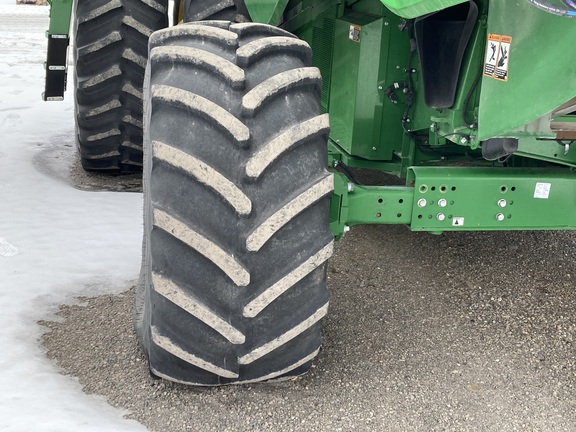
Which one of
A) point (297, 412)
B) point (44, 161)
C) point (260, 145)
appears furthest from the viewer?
point (44, 161)

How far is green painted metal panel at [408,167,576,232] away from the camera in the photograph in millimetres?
3100

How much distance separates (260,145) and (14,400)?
1264 mm

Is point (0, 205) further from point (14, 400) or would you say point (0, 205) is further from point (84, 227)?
point (14, 400)

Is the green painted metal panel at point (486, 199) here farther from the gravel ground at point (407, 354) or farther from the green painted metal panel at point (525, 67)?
the gravel ground at point (407, 354)

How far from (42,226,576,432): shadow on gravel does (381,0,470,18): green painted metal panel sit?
1360 mm

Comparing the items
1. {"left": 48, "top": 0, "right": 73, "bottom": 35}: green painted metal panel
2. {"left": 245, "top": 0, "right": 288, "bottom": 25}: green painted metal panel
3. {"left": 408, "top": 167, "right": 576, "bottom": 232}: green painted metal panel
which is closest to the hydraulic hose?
{"left": 408, "top": 167, "right": 576, "bottom": 232}: green painted metal panel

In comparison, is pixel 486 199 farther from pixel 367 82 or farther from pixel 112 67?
pixel 112 67

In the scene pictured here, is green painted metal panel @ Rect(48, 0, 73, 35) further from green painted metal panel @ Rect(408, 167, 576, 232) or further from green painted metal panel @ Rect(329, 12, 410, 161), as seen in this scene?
green painted metal panel @ Rect(408, 167, 576, 232)

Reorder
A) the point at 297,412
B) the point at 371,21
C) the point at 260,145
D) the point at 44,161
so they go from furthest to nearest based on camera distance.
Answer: the point at 44,161, the point at 371,21, the point at 297,412, the point at 260,145

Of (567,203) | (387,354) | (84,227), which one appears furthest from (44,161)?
(567,203)

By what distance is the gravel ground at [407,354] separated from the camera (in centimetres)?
285

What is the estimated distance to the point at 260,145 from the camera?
2658 mm

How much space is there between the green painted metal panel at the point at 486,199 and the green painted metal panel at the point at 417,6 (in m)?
0.80

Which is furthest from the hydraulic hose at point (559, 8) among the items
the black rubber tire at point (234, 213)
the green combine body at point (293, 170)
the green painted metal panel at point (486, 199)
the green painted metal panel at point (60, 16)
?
the green painted metal panel at point (60, 16)
